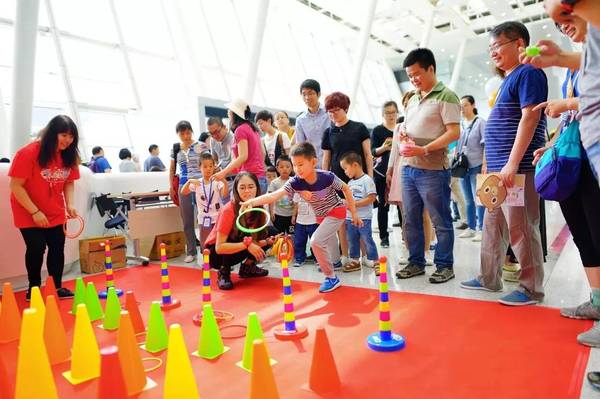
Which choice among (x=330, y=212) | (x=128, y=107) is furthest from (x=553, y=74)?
(x=330, y=212)

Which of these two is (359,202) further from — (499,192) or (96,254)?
(96,254)

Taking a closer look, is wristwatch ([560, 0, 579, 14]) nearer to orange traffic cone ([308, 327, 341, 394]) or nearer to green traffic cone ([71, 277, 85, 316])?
orange traffic cone ([308, 327, 341, 394])

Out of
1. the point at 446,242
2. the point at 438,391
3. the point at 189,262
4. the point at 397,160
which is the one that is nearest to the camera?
the point at 438,391

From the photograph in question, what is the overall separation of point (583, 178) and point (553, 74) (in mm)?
19823

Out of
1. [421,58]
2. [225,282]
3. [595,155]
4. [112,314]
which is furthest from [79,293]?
[595,155]

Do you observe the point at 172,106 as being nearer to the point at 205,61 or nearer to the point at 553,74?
the point at 205,61

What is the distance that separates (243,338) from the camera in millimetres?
2533

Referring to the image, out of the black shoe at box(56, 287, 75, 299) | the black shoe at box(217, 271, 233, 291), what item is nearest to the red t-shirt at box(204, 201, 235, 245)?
the black shoe at box(217, 271, 233, 291)

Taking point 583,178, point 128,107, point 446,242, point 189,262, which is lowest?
point 189,262

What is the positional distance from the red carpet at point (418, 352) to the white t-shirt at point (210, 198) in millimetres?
1633

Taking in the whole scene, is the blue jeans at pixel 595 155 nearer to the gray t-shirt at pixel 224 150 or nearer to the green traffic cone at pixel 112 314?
the green traffic cone at pixel 112 314

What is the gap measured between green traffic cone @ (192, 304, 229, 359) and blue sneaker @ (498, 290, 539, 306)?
6.34 feet

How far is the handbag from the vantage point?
2027mm

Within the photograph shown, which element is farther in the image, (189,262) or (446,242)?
(189,262)
